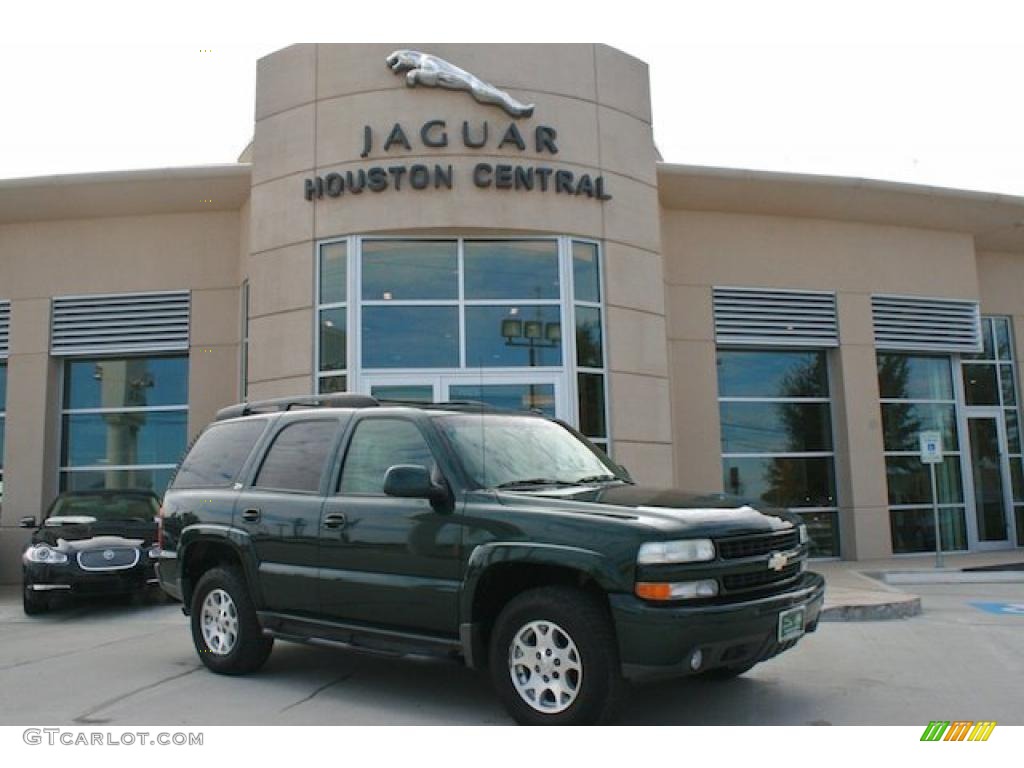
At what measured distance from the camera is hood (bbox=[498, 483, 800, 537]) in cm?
481

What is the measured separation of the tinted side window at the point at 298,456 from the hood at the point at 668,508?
1575mm

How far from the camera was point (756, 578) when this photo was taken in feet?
16.3

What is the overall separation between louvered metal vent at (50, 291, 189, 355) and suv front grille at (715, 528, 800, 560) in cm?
1223

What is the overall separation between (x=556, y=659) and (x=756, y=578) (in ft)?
3.90

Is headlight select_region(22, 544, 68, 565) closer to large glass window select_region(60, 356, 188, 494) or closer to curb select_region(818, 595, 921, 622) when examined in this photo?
large glass window select_region(60, 356, 188, 494)

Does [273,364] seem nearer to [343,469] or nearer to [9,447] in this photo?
[9,447]

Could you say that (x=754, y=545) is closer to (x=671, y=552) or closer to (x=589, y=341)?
(x=671, y=552)

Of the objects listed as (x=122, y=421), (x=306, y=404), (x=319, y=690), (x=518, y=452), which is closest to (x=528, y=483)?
(x=518, y=452)

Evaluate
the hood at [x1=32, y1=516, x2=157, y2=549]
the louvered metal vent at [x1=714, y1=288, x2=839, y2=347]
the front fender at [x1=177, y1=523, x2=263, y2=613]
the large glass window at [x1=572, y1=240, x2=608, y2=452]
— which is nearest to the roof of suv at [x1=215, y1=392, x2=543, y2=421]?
the front fender at [x1=177, y1=523, x2=263, y2=613]

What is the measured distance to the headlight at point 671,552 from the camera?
4.61 metres

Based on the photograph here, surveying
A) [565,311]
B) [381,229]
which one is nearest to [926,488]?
[565,311]

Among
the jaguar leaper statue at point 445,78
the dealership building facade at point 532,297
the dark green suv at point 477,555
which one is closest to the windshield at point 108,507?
the dealership building facade at point 532,297

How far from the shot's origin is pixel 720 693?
5.78m

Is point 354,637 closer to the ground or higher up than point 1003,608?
higher up
